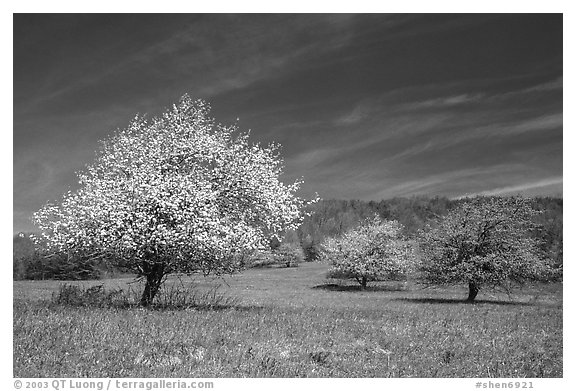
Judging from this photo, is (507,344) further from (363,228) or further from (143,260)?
(363,228)

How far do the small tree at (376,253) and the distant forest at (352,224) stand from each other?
3438mm

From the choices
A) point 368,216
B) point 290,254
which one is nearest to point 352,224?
point 290,254

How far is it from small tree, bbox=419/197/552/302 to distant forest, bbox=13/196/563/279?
3.33 ft

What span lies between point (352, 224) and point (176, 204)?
87.2 metres

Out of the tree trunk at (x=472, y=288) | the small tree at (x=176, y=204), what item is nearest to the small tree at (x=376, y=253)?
the tree trunk at (x=472, y=288)

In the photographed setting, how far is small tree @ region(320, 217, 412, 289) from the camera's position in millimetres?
56750

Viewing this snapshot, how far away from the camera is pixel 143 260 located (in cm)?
1681

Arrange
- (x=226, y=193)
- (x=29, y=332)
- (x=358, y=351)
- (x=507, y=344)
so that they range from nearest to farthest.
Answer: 1. (x=29, y=332)
2. (x=358, y=351)
3. (x=507, y=344)
4. (x=226, y=193)

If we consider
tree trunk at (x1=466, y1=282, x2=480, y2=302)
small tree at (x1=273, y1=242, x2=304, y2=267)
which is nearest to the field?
tree trunk at (x1=466, y1=282, x2=480, y2=302)

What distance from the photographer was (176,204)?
623 inches

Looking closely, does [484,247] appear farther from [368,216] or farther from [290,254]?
[290,254]

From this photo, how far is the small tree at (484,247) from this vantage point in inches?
1241
